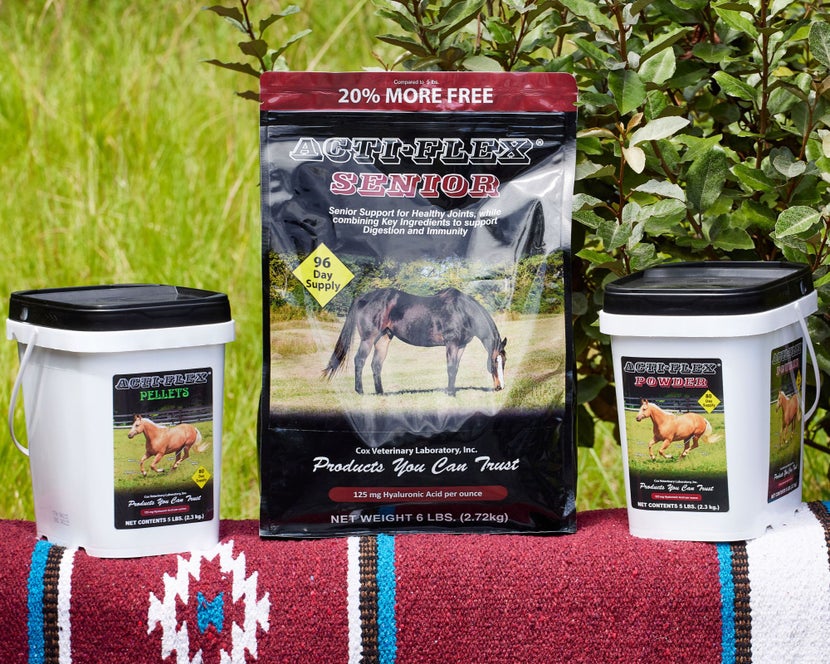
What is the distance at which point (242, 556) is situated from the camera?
126cm

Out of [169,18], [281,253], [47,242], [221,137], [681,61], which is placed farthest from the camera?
[169,18]

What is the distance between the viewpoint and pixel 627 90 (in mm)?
1336

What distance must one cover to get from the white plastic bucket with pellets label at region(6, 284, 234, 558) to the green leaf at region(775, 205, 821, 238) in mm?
683

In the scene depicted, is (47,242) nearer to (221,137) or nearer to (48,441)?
(221,137)

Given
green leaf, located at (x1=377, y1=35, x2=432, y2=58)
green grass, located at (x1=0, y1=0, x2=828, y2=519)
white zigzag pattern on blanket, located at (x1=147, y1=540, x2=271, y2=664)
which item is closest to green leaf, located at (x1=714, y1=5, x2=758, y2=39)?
green leaf, located at (x1=377, y1=35, x2=432, y2=58)

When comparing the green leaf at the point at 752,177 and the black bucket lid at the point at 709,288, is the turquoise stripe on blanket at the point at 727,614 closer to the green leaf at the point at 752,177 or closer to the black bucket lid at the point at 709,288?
the black bucket lid at the point at 709,288

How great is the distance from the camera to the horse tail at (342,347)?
1.32 metres

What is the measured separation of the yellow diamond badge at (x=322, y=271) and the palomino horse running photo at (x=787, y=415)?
A: 0.55 meters

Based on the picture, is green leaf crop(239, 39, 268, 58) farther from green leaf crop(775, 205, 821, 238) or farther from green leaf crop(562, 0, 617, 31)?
green leaf crop(775, 205, 821, 238)

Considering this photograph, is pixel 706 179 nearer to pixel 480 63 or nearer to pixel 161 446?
pixel 480 63

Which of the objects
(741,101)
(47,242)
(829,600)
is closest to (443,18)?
(741,101)

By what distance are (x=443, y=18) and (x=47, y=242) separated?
1473mm

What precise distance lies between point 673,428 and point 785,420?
0.17 meters

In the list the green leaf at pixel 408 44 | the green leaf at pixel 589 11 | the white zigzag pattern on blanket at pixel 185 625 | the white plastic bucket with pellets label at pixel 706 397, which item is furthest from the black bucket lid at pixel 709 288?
the white zigzag pattern on blanket at pixel 185 625
